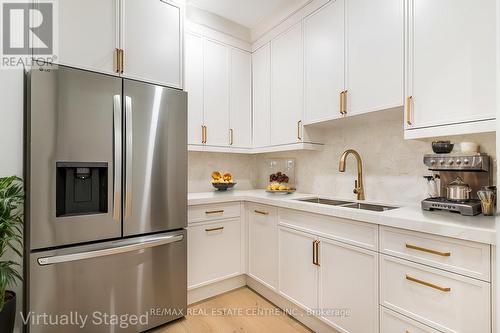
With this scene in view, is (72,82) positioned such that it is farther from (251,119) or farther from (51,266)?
(251,119)

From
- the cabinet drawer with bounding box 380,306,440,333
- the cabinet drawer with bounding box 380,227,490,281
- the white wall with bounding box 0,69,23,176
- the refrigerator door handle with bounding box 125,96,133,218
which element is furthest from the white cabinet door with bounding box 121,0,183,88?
the cabinet drawer with bounding box 380,306,440,333

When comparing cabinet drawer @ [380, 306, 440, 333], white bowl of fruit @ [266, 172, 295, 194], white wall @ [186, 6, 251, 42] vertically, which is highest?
white wall @ [186, 6, 251, 42]

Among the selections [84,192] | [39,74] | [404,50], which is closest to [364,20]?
[404,50]

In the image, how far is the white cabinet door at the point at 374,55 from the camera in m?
1.63

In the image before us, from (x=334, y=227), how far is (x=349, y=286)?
37 cm

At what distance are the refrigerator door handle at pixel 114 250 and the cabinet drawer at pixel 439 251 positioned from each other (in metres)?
1.43

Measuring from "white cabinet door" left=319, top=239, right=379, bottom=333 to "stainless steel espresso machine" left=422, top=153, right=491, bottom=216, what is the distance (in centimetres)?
48

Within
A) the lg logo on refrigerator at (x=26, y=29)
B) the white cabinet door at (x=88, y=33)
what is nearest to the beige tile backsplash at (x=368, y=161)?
the white cabinet door at (x=88, y=33)

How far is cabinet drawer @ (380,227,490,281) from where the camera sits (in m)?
1.10

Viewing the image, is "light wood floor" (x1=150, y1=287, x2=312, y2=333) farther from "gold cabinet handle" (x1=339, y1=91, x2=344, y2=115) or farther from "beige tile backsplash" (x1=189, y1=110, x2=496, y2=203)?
"gold cabinet handle" (x1=339, y1=91, x2=344, y2=115)

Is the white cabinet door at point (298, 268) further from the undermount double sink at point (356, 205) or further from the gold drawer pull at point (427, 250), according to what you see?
the gold drawer pull at point (427, 250)

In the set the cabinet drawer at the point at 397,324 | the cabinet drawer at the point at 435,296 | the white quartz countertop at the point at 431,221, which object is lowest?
the cabinet drawer at the point at 397,324

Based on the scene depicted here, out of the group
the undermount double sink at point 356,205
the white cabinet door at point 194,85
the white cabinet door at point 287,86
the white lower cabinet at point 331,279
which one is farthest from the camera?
the white cabinet door at point 194,85

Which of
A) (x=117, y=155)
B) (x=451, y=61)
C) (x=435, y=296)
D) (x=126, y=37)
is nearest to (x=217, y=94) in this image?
(x=126, y=37)
